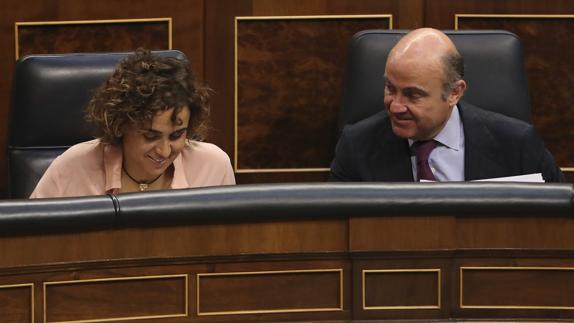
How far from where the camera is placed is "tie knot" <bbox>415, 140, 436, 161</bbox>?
7.51 feet

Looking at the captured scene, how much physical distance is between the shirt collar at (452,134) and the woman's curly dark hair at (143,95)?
1.46 feet

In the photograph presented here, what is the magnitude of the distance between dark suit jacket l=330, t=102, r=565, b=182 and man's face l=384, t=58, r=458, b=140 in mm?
45

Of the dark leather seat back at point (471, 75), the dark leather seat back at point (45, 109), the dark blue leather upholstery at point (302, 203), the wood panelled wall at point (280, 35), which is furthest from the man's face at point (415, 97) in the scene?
the wood panelled wall at point (280, 35)

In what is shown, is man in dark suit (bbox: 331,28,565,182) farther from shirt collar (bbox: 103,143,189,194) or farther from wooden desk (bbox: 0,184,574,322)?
wooden desk (bbox: 0,184,574,322)

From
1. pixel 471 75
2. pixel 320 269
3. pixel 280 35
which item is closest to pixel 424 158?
pixel 471 75

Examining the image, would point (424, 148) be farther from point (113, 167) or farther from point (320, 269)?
point (320, 269)

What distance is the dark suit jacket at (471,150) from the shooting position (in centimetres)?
229

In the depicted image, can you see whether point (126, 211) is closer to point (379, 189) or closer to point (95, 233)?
point (95, 233)

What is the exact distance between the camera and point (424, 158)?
2.29 metres

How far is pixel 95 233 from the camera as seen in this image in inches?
58.9

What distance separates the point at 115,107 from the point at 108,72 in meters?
0.26

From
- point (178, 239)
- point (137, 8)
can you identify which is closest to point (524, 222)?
point (178, 239)

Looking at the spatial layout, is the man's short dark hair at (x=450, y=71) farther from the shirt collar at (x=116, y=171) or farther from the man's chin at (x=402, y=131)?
the shirt collar at (x=116, y=171)

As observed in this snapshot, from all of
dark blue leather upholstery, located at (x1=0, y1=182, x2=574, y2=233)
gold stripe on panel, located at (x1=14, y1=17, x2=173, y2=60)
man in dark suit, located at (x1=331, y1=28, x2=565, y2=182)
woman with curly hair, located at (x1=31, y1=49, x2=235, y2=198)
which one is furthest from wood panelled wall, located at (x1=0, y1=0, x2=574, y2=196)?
dark blue leather upholstery, located at (x1=0, y1=182, x2=574, y2=233)
